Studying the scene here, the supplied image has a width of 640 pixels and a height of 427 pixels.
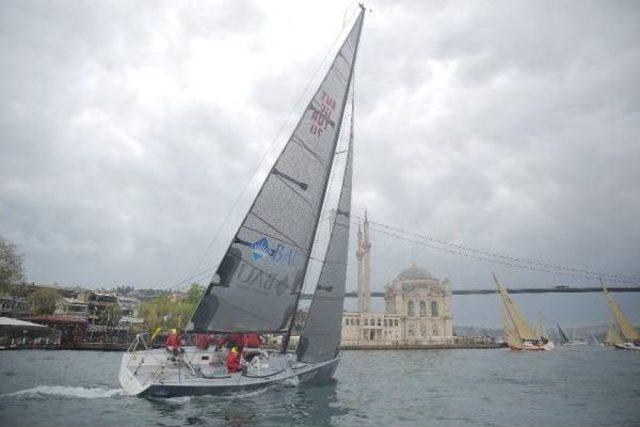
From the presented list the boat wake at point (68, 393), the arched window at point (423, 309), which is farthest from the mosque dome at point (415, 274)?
the boat wake at point (68, 393)

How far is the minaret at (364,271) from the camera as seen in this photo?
9381 cm

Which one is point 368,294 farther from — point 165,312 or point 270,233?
point 270,233

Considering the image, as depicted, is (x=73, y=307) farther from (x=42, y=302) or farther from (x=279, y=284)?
(x=279, y=284)

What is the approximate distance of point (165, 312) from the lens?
57.8m

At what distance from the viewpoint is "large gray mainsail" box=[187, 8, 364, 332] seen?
13789mm

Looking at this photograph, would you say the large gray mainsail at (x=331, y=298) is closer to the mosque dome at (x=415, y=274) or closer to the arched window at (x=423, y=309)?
the arched window at (x=423, y=309)

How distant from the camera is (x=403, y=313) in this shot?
96375 mm

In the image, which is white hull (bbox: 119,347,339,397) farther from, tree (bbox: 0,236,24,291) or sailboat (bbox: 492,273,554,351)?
sailboat (bbox: 492,273,554,351)

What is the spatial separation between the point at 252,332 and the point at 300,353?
2394 mm

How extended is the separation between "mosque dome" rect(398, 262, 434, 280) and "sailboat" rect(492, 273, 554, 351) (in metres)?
35.2

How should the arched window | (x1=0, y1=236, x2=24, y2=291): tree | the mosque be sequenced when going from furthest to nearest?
the arched window, the mosque, (x1=0, y1=236, x2=24, y2=291): tree

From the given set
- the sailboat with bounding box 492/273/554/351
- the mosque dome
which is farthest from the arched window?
the sailboat with bounding box 492/273/554/351

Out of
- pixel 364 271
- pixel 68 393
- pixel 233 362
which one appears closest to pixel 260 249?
pixel 233 362

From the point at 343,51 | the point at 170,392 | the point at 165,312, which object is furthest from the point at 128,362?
the point at 165,312
